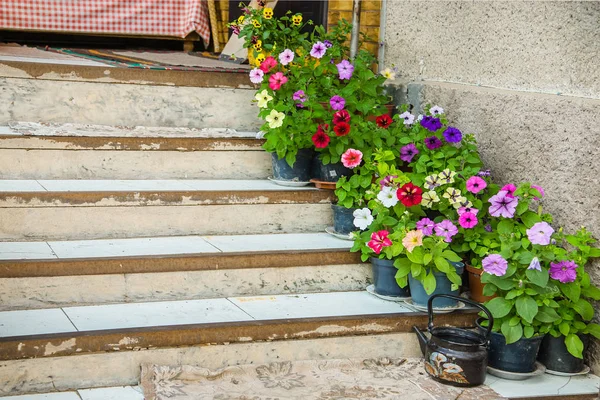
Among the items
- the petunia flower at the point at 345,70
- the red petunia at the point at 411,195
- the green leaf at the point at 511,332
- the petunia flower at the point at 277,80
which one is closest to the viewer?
the green leaf at the point at 511,332

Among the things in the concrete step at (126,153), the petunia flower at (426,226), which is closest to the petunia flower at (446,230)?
the petunia flower at (426,226)

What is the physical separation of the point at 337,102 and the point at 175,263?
118 centimetres

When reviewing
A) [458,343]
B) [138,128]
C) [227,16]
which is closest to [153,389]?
[458,343]

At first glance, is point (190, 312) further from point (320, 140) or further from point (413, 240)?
point (320, 140)

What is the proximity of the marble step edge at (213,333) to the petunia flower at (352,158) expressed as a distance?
79cm

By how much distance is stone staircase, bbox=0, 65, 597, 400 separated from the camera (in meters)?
2.76

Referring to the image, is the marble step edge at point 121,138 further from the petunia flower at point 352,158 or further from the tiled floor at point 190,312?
the tiled floor at point 190,312

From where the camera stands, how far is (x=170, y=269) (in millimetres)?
3148

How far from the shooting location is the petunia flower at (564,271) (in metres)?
2.88

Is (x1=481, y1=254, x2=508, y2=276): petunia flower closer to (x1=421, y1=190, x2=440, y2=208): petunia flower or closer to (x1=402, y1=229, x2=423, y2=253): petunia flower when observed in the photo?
(x1=402, y1=229, x2=423, y2=253): petunia flower

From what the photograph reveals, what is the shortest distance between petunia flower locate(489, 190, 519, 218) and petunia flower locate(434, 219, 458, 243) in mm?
169

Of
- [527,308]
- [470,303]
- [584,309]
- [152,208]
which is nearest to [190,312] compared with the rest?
[152,208]

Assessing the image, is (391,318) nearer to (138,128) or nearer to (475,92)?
(475,92)

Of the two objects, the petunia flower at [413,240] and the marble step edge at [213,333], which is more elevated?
the petunia flower at [413,240]
